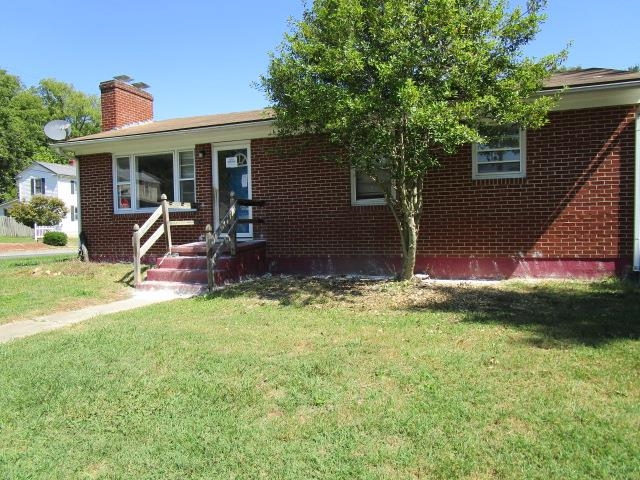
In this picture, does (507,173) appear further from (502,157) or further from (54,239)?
(54,239)

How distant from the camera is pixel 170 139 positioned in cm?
1205

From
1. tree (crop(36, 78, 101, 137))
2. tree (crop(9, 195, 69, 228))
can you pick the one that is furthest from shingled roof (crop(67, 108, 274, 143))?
tree (crop(36, 78, 101, 137))

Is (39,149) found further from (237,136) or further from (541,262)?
(541,262)

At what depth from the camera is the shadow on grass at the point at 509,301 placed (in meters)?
5.47

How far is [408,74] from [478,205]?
11.1 ft

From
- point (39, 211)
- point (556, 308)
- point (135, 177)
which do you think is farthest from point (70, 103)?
point (556, 308)

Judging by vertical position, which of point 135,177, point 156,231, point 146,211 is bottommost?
point 156,231

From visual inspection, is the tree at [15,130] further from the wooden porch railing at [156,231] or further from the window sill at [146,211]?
the wooden porch railing at [156,231]

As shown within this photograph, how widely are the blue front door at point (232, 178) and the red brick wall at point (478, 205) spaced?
0.23 m

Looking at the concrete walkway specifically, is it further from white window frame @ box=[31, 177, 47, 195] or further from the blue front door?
white window frame @ box=[31, 177, 47, 195]

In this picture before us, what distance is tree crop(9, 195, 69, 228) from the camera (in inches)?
1428

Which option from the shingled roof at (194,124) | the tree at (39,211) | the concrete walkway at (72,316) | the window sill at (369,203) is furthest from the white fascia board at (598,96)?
A: the tree at (39,211)

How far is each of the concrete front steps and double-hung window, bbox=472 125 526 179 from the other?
15.1ft

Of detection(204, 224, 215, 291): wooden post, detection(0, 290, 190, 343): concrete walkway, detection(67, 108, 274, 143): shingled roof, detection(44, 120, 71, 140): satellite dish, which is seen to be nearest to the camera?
detection(0, 290, 190, 343): concrete walkway
